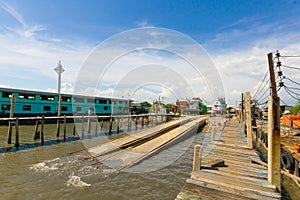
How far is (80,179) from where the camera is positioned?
767 cm

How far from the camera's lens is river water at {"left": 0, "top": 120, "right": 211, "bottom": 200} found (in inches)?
263

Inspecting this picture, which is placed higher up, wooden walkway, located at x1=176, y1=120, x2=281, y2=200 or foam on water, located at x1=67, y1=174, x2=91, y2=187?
wooden walkway, located at x1=176, y1=120, x2=281, y2=200

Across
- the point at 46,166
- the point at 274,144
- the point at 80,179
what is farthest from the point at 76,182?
the point at 274,144

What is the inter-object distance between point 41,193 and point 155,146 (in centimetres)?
753

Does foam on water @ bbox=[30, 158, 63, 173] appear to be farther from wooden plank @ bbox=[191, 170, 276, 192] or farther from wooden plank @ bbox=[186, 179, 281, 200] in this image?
wooden plank @ bbox=[186, 179, 281, 200]

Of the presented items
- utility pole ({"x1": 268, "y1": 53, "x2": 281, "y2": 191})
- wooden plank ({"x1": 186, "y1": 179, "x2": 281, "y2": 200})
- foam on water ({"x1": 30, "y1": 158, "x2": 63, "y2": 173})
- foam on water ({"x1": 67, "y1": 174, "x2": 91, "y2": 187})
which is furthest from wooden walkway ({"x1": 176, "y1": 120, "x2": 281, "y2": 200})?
foam on water ({"x1": 30, "y1": 158, "x2": 63, "y2": 173})

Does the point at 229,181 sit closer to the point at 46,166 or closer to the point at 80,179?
the point at 80,179

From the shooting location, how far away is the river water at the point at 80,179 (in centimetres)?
668

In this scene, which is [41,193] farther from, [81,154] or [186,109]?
[186,109]

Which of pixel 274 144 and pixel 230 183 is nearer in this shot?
pixel 274 144

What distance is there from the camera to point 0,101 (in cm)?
2405

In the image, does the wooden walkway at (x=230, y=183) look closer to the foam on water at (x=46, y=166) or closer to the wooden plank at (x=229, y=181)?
the wooden plank at (x=229, y=181)

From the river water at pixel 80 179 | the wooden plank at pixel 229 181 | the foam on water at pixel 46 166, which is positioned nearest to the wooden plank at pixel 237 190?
the wooden plank at pixel 229 181

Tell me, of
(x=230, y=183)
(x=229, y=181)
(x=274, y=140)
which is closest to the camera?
(x=274, y=140)
